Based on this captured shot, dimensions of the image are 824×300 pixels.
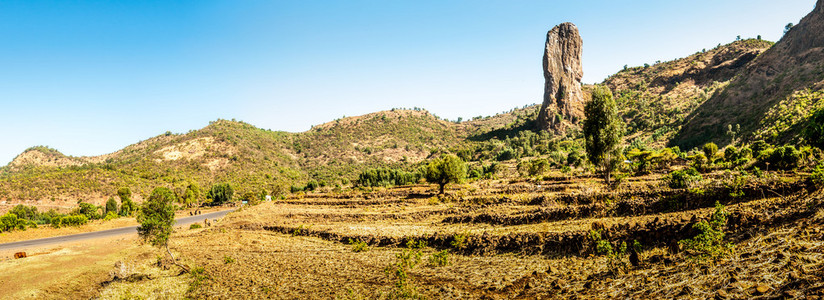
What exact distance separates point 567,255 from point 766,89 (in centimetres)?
10287

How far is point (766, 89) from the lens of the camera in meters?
79.7

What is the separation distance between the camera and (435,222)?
25.8 metres

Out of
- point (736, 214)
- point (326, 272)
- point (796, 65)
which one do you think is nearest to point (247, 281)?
point (326, 272)

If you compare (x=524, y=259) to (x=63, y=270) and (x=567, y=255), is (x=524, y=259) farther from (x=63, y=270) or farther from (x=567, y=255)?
(x=63, y=270)

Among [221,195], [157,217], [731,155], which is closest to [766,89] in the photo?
[731,155]

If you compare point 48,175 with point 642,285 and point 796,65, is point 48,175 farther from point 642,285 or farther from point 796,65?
point 796,65

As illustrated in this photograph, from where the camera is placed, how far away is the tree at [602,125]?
31.1 m

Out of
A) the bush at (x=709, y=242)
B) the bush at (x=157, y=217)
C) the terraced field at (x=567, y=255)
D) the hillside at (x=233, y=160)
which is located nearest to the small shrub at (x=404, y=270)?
the terraced field at (x=567, y=255)

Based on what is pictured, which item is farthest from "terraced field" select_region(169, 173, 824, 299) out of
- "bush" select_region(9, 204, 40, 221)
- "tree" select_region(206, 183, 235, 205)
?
"tree" select_region(206, 183, 235, 205)

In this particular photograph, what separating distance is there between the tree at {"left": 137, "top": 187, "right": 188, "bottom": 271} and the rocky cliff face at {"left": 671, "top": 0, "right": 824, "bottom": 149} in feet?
274

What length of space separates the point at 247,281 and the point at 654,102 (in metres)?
139

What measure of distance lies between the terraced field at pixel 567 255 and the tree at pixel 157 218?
3.03m

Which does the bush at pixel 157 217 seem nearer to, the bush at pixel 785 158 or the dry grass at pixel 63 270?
the dry grass at pixel 63 270

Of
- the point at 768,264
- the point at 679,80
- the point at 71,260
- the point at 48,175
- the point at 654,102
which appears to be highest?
the point at 679,80
